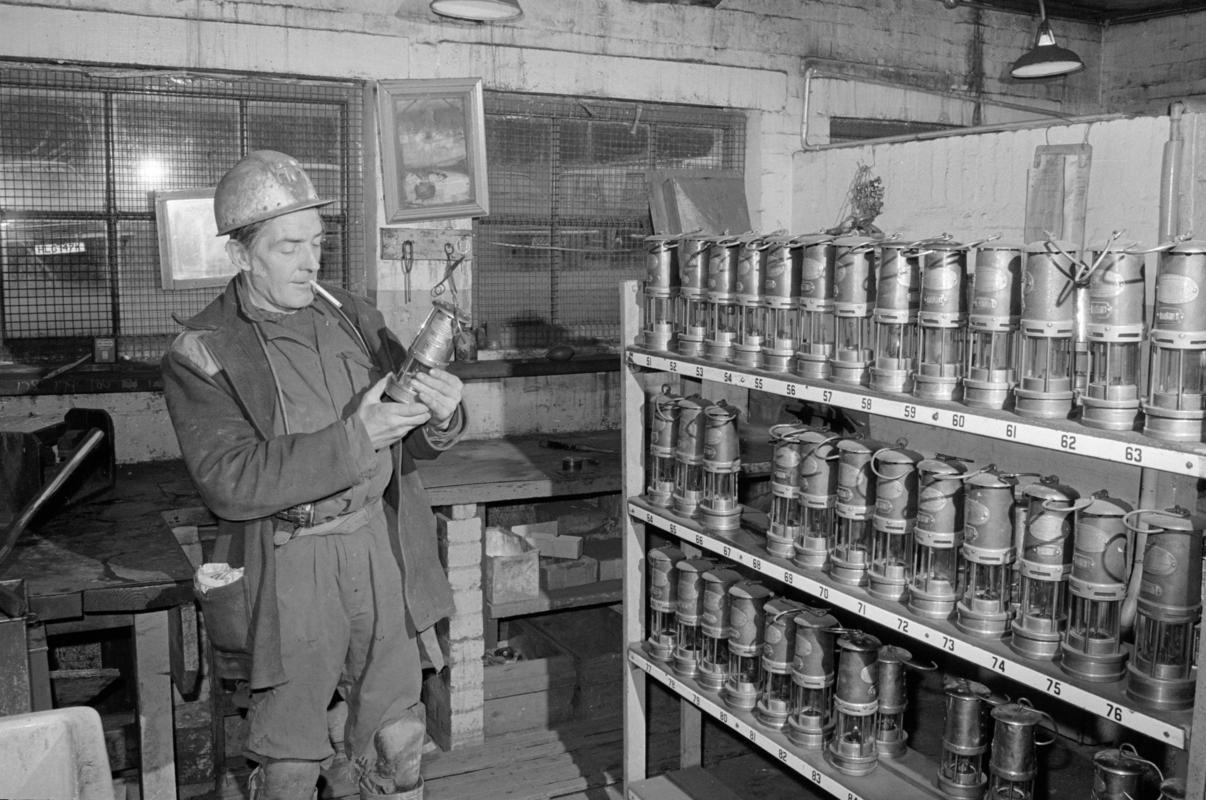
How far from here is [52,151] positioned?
4.88m

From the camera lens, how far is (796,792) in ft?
13.6

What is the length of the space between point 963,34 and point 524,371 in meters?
3.76

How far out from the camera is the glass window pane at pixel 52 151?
481 centimetres

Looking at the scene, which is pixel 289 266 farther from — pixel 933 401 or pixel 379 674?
pixel 933 401

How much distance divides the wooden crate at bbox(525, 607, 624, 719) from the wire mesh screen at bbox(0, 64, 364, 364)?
226 centimetres

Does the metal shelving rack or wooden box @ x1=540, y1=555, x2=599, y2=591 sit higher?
the metal shelving rack

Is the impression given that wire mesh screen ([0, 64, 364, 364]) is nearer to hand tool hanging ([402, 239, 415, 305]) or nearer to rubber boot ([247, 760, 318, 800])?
hand tool hanging ([402, 239, 415, 305])

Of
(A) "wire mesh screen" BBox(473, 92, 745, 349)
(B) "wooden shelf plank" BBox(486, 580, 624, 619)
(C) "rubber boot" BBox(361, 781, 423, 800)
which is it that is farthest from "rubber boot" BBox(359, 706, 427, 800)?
(A) "wire mesh screen" BBox(473, 92, 745, 349)

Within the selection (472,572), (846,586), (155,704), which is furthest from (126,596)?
(846,586)

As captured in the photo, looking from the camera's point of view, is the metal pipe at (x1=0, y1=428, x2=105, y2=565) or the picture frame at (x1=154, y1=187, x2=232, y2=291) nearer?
the metal pipe at (x1=0, y1=428, x2=105, y2=565)

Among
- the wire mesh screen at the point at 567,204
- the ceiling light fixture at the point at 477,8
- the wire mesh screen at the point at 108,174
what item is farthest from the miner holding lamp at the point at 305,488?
the wire mesh screen at the point at 567,204

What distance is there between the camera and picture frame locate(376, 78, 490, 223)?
5.34 metres

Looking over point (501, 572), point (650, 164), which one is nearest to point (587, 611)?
point (501, 572)

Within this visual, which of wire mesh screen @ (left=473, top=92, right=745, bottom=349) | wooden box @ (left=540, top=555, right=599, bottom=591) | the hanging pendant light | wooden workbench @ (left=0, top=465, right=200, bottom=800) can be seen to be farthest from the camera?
the hanging pendant light
